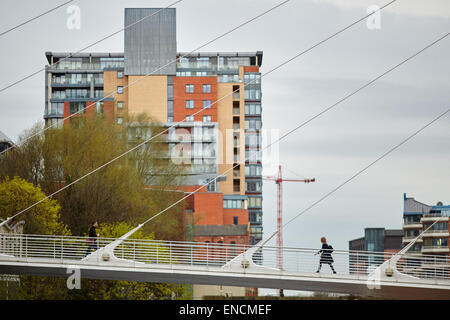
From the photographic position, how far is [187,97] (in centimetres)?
11731

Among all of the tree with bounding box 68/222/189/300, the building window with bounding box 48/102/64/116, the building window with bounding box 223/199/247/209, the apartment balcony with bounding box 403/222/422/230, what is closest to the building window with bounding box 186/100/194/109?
the building window with bounding box 223/199/247/209

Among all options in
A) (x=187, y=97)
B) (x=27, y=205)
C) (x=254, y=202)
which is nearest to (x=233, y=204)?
(x=187, y=97)

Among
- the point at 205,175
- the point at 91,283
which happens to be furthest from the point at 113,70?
the point at 91,283

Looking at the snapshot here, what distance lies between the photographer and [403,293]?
35062mm

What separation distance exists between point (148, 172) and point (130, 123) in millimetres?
5178

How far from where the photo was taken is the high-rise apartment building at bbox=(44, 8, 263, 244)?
110750 millimetres

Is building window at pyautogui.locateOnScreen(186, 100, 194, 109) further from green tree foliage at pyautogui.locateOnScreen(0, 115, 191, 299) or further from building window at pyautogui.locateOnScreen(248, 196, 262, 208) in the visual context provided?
green tree foliage at pyautogui.locateOnScreen(0, 115, 191, 299)

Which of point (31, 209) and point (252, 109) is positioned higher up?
point (252, 109)

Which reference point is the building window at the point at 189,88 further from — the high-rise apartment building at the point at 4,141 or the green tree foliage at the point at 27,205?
the green tree foliage at the point at 27,205

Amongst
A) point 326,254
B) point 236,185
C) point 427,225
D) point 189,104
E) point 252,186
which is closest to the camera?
point 326,254

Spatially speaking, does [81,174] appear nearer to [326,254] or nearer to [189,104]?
[326,254]

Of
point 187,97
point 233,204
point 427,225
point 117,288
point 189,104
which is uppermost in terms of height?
point 187,97

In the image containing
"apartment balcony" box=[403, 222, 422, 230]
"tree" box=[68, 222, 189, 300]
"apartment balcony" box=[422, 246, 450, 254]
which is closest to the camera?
"tree" box=[68, 222, 189, 300]
